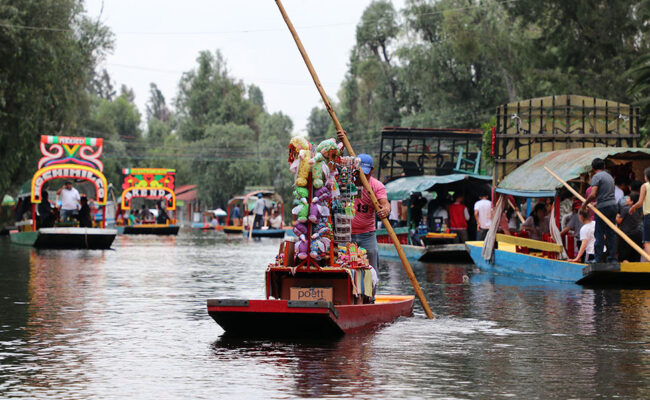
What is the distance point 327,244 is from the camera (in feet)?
35.3

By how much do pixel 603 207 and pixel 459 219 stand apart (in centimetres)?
1155

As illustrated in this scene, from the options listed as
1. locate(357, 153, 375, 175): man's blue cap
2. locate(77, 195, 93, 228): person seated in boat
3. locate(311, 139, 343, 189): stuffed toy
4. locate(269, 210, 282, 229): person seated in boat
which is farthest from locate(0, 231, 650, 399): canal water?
locate(269, 210, 282, 229): person seated in boat

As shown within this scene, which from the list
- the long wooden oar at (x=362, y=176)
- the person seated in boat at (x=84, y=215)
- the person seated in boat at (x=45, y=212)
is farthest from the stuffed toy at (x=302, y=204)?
the person seated in boat at (x=45, y=212)

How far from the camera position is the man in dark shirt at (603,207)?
1662 cm

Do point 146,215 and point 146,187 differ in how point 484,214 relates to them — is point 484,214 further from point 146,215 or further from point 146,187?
point 146,215

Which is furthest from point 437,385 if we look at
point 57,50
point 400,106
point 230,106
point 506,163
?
point 230,106

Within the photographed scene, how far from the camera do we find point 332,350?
9.56 meters

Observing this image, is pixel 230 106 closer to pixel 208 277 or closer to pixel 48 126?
pixel 48 126

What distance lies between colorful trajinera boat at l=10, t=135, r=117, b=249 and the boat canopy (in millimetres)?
14944

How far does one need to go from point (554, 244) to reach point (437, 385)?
473 inches

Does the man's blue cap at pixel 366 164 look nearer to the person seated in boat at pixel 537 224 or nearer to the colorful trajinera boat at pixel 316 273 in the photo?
the colorful trajinera boat at pixel 316 273

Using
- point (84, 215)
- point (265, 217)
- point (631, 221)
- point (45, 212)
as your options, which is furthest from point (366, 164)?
point (265, 217)

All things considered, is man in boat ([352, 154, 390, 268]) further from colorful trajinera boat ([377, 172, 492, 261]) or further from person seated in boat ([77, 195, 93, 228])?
person seated in boat ([77, 195, 93, 228])

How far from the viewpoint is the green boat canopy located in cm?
2770
